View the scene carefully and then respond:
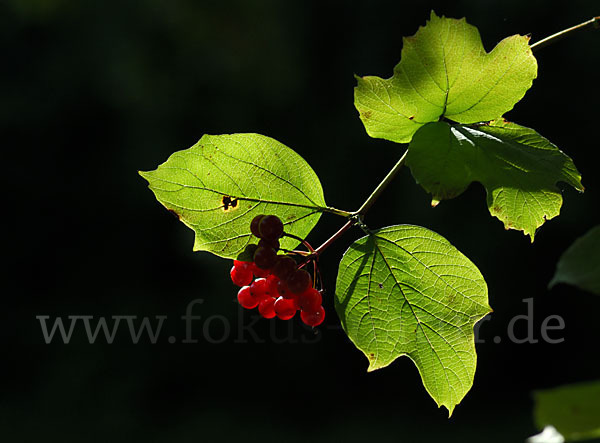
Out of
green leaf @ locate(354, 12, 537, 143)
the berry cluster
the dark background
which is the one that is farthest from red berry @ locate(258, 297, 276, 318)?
the dark background

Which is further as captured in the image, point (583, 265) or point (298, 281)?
point (298, 281)

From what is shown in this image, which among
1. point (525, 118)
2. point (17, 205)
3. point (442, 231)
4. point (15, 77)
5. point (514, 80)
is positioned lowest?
point (514, 80)

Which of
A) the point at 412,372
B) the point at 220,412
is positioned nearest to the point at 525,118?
the point at 412,372

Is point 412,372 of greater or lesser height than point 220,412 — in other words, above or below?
below

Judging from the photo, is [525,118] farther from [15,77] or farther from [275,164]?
[275,164]

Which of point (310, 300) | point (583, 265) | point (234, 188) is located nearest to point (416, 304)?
point (310, 300)

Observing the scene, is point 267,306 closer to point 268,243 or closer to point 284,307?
point 284,307

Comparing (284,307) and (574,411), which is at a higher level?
(284,307)

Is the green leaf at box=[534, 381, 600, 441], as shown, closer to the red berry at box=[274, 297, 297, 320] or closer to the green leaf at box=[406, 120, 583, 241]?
the green leaf at box=[406, 120, 583, 241]
